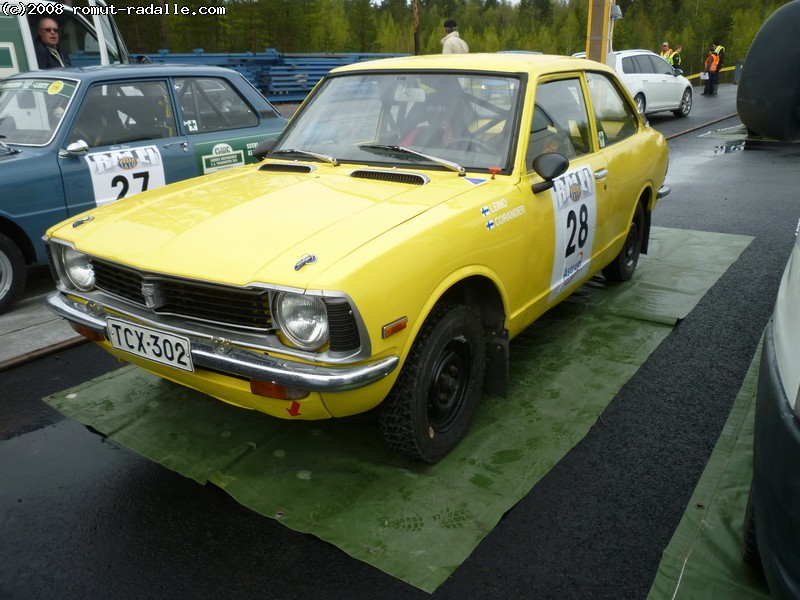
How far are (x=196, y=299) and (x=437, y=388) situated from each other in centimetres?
111

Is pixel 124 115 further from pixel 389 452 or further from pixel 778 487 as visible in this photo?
pixel 778 487

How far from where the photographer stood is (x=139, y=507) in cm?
289

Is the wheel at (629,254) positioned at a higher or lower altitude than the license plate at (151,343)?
lower

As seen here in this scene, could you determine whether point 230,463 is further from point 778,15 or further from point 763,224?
point 763,224

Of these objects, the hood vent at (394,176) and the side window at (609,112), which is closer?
the hood vent at (394,176)

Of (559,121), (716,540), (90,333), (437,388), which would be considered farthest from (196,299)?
(559,121)

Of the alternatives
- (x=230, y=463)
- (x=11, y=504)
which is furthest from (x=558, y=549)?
(x=11, y=504)

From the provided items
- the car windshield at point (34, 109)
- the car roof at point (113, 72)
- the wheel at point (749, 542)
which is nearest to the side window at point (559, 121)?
the wheel at point (749, 542)

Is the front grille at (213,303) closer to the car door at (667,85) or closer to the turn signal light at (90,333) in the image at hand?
the turn signal light at (90,333)

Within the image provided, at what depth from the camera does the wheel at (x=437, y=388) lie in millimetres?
2812

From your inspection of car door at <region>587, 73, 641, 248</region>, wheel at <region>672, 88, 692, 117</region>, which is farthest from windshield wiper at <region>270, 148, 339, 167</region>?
wheel at <region>672, 88, 692, 117</region>

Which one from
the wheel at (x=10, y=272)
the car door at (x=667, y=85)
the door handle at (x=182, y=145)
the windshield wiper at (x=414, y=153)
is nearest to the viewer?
the windshield wiper at (x=414, y=153)

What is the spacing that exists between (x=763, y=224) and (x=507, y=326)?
5.21 metres

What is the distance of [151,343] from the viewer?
2.78 metres
